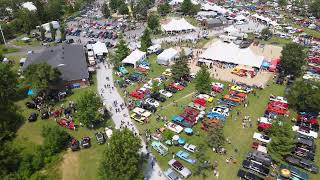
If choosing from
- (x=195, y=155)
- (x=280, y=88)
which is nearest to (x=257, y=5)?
(x=280, y=88)

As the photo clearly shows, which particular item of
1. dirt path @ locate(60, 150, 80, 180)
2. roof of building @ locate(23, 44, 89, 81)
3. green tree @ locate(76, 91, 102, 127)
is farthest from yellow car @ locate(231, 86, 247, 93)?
dirt path @ locate(60, 150, 80, 180)

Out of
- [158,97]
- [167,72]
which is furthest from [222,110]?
[167,72]

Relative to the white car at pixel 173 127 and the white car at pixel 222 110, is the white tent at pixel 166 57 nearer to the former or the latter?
the white car at pixel 222 110

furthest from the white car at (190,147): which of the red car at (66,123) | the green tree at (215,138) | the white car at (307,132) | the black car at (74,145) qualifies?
the red car at (66,123)

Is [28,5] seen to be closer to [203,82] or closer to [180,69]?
[180,69]

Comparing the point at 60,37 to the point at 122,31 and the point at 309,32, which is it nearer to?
the point at 122,31
